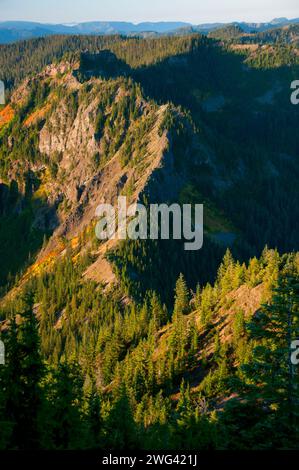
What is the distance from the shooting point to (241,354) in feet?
258

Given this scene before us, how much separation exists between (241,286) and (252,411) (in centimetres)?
7719

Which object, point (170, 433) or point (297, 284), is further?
point (170, 433)

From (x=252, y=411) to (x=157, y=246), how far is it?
15657cm

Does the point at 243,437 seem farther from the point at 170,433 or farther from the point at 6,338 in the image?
the point at 170,433

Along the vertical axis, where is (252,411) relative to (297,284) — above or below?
below

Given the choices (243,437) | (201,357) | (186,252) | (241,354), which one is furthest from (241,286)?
(186,252)

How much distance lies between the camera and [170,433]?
162ft

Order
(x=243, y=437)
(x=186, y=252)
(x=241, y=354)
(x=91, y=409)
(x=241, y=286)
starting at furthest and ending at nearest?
(x=186, y=252) → (x=241, y=286) → (x=241, y=354) → (x=91, y=409) → (x=243, y=437)

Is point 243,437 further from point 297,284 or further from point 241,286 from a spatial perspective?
point 241,286

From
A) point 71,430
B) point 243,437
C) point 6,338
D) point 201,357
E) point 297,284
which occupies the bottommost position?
point 201,357

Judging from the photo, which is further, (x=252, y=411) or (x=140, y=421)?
(x=140, y=421)

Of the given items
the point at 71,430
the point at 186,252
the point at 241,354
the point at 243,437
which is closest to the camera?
the point at 243,437
